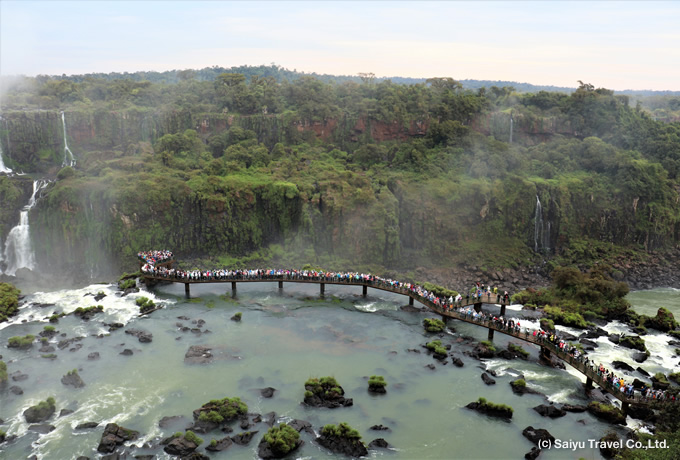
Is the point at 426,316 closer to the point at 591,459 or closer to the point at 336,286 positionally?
the point at 336,286

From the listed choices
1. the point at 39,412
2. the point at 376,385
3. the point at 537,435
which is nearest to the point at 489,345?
the point at 537,435

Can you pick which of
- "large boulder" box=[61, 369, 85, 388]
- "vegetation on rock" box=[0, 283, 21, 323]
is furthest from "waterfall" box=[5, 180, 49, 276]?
"large boulder" box=[61, 369, 85, 388]

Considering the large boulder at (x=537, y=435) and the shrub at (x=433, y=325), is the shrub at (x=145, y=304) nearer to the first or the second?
the shrub at (x=433, y=325)

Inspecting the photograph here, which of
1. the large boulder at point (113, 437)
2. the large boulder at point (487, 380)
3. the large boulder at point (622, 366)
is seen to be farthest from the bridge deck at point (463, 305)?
the large boulder at point (113, 437)

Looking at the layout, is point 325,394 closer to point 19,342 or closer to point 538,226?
point 19,342

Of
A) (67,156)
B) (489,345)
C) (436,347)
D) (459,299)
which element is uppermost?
(67,156)
